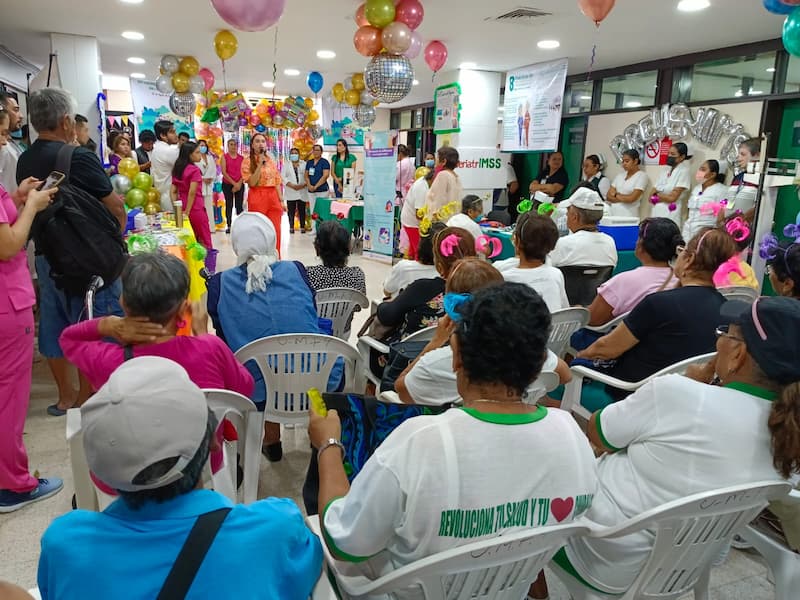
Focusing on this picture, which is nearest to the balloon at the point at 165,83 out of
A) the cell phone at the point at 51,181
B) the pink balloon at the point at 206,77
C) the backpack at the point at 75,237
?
the pink balloon at the point at 206,77

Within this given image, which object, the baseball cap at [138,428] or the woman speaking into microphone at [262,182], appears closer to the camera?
the baseball cap at [138,428]

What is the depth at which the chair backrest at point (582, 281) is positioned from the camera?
11.6ft

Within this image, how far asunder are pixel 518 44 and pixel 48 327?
5909 millimetres

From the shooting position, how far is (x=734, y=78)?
6.60m

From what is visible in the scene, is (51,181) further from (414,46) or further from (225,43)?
(225,43)

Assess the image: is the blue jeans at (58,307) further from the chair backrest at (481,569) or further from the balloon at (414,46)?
the balloon at (414,46)

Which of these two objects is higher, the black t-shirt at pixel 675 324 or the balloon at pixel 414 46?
the balloon at pixel 414 46

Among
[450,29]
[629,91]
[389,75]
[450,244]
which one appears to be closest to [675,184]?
[629,91]

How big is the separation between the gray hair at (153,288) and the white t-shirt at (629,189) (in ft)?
21.2

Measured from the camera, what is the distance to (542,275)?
9.02 feet

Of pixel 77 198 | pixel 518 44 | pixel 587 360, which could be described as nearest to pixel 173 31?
pixel 518 44

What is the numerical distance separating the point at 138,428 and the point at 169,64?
27.9 feet

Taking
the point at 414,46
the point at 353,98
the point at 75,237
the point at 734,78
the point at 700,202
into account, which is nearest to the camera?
the point at 75,237

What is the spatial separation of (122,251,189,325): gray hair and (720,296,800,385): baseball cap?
1497mm
